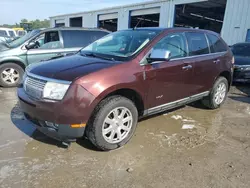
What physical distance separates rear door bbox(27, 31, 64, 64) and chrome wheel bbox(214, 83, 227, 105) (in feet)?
14.6

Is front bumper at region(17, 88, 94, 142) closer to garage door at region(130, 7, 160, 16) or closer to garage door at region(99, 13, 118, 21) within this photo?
garage door at region(130, 7, 160, 16)

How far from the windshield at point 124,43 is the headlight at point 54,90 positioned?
1.12 m

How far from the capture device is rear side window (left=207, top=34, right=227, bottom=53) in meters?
4.96

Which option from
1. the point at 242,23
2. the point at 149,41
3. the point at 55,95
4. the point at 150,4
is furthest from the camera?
the point at 150,4

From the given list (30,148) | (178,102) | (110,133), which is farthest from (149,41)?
(30,148)

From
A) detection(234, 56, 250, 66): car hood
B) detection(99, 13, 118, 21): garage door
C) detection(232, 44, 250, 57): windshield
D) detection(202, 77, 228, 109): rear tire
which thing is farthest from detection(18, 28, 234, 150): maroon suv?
detection(99, 13, 118, 21): garage door

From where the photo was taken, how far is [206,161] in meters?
3.18

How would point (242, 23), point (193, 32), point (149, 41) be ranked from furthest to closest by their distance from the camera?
point (242, 23) → point (193, 32) → point (149, 41)

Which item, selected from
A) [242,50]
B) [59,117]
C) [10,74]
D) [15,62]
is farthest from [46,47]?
[242,50]

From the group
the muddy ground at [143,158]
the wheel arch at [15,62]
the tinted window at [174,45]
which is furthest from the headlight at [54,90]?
the wheel arch at [15,62]

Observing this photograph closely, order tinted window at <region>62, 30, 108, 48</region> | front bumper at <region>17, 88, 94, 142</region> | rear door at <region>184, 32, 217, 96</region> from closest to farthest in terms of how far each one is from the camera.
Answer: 1. front bumper at <region>17, 88, 94, 142</region>
2. rear door at <region>184, 32, 217, 96</region>
3. tinted window at <region>62, 30, 108, 48</region>

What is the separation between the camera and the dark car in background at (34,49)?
6570 mm

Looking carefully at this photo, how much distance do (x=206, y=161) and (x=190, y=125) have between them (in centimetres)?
128

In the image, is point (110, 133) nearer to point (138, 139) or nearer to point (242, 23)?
point (138, 139)
